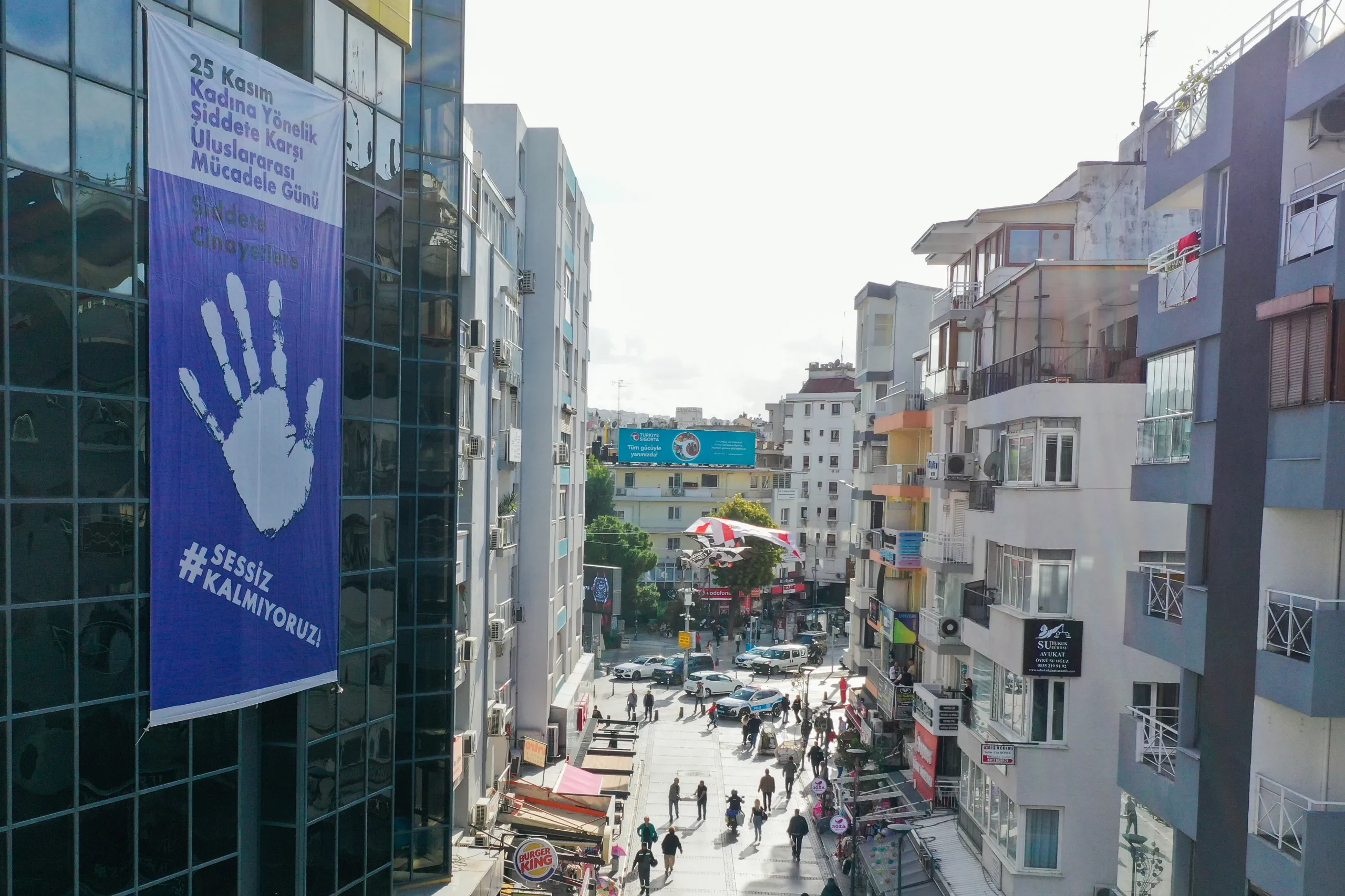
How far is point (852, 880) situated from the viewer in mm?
27109

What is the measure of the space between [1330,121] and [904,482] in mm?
22427

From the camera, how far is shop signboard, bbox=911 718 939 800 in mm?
27266

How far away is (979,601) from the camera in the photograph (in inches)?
931

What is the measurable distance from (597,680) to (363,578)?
125ft

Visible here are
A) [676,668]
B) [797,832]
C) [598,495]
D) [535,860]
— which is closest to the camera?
[535,860]

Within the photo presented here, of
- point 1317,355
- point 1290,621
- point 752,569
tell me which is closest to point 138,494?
point 1290,621

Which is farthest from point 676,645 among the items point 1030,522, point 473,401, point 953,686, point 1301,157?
point 1301,157

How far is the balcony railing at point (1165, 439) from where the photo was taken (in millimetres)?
15516

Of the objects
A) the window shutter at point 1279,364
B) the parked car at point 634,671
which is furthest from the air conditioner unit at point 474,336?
the parked car at point 634,671

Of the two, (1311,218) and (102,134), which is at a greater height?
(102,134)

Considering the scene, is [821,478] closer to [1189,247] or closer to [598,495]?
[598,495]

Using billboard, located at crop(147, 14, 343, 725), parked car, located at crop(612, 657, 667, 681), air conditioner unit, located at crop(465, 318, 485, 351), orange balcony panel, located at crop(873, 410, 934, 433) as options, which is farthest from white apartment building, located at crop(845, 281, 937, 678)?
billboard, located at crop(147, 14, 343, 725)

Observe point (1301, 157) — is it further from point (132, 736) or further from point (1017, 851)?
point (132, 736)

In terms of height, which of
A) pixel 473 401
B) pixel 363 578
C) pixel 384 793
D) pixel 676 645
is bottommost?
pixel 676 645
